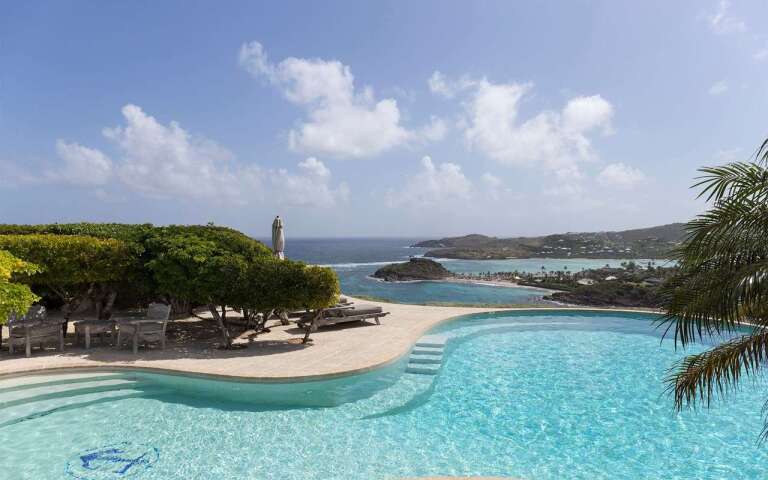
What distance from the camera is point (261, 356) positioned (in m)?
10.0

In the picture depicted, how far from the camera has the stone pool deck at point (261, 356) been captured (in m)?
8.80

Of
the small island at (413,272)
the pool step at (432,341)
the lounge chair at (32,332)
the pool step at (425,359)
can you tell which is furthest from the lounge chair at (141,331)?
the small island at (413,272)

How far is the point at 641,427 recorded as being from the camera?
24.0ft

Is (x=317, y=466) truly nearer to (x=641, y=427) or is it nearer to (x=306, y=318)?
(x=641, y=427)

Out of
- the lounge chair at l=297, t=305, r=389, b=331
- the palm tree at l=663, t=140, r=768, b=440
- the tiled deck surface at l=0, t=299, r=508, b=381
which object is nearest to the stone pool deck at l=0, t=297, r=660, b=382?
the tiled deck surface at l=0, t=299, r=508, b=381

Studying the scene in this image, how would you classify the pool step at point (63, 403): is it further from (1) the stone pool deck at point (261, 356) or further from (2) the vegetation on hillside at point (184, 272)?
(2) the vegetation on hillside at point (184, 272)

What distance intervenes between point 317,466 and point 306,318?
287 inches

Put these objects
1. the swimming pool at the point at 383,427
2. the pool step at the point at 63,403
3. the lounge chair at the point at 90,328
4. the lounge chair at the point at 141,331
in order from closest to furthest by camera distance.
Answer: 1. the swimming pool at the point at 383,427
2. the pool step at the point at 63,403
3. the lounge chair at the point at 141,331
4. the lounge chair at the point at 90,328

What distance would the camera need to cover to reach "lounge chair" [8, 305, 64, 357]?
947 centimetres

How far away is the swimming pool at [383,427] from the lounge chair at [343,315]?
312 centimetres

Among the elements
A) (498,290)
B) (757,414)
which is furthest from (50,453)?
(498,290)

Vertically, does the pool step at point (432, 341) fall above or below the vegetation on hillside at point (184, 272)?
below

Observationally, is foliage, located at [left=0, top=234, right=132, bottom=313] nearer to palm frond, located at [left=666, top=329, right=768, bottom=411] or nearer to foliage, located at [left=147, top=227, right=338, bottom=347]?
foliage, located at [left=147, top=227, right=338, bottom=347]

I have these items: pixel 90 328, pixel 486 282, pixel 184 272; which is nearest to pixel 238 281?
pixel 184 272
